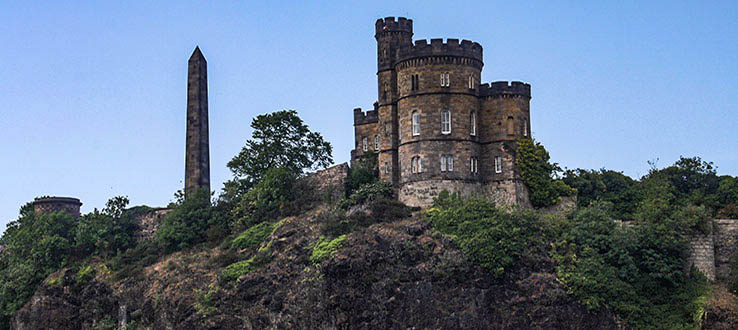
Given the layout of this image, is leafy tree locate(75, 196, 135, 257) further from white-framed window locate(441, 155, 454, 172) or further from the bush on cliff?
the bush on cliff

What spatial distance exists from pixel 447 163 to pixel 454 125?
7.81ft

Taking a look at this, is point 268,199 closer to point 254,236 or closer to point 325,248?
point 254,236

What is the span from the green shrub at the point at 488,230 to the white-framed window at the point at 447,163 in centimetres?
393

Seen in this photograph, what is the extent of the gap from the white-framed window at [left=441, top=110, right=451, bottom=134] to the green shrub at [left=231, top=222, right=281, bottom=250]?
39.6 ft

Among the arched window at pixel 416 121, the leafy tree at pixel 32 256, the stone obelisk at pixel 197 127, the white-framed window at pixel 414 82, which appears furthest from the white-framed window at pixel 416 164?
the leafy tree at pixel 32 256

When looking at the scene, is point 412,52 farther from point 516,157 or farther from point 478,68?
point 516,157

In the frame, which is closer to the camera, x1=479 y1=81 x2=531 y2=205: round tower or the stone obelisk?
x1=479 y1=81 x2=531 y2=205: round tower

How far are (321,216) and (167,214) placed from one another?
1509cm

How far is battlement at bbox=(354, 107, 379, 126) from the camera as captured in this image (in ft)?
Result: 208

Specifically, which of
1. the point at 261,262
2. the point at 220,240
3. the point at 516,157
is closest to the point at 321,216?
the point at 261,262

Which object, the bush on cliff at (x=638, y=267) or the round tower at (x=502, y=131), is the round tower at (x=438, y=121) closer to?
the round tower at (x=502, y=131)

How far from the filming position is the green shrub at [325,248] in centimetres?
4734

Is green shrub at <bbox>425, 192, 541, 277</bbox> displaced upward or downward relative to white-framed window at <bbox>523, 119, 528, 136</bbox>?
downward

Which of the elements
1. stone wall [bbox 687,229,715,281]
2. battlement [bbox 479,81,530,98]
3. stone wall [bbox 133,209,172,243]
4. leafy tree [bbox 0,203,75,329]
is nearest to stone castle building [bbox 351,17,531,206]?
→ battlement [bbox 479,81,530,98]
